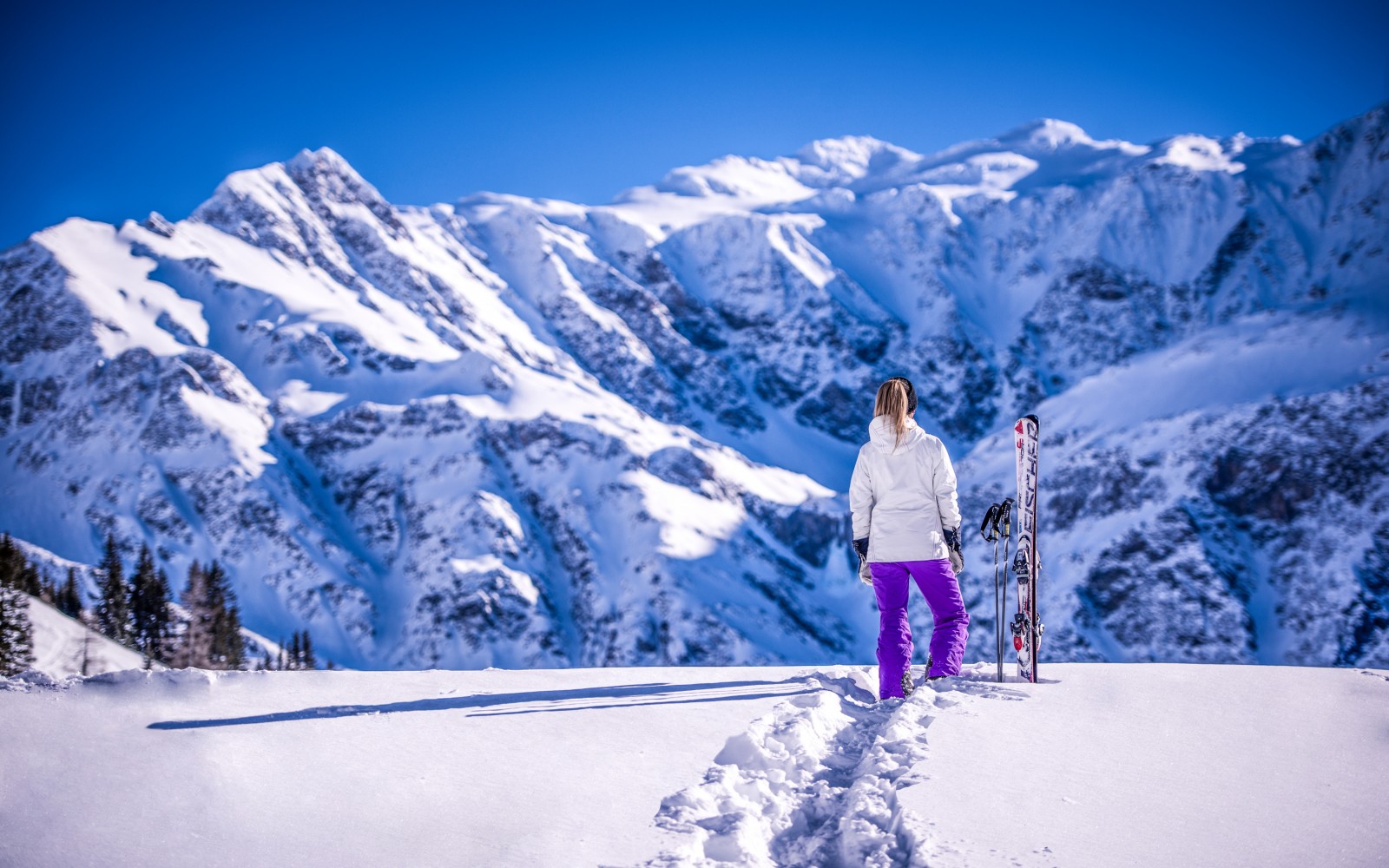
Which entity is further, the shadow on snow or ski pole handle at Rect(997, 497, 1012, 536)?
ski pole handle at Rect(997, 497, 1012, 536)

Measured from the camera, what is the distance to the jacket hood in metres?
8.30

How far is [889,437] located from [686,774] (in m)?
3.93

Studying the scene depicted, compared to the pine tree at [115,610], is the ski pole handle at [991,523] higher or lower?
higher

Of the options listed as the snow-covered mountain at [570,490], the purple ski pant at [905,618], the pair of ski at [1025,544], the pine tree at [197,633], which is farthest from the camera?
the snow-covered mountain at [570,490]

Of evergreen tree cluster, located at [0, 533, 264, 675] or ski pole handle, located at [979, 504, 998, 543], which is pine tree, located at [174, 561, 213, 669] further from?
ski pole handle, located at [979, 504, 998, 543]

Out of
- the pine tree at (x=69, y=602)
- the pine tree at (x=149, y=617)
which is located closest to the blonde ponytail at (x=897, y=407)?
the pine tree at (x=149, y=617)

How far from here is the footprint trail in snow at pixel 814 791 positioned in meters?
4.61

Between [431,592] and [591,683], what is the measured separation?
5819 inches

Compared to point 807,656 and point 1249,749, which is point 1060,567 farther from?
point 1249,749

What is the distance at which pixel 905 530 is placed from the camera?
27.3ft

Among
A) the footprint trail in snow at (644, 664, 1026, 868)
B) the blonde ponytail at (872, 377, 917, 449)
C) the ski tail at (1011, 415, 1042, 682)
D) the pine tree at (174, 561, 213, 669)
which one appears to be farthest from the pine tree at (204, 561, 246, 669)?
the footprint trail in snow at (644, 664, 1026, 868)

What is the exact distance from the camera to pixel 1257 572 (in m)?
109

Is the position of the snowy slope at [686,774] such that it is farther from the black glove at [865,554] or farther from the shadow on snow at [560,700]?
the black glove at [865,554]

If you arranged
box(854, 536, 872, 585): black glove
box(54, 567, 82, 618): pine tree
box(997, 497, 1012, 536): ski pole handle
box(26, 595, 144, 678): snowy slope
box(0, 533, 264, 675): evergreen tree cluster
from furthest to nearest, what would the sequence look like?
box(54, 567, 82, 618): pine tree → box(0, 533, 264, 675): evergreen tree cluster → box(26, 595, 144, 678): snowy slope → box(997, 497, 1012, 536): ski pole handle → box(854, 536, 872, 585): black glove
